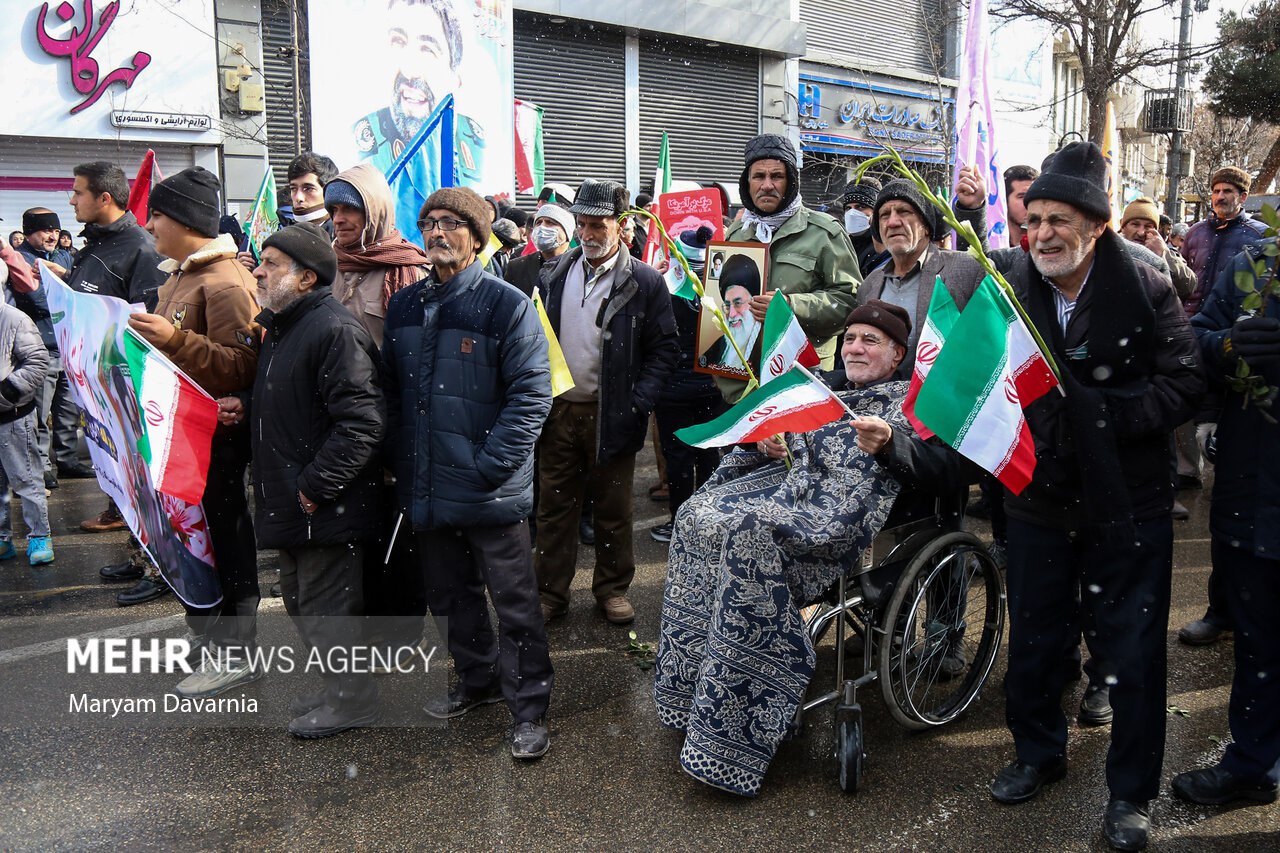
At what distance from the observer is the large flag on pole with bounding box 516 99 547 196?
38.0 feet

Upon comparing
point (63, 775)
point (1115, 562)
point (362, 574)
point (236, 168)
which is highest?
point (236, 168)

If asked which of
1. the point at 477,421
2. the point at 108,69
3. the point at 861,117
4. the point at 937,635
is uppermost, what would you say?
the point at 861,117

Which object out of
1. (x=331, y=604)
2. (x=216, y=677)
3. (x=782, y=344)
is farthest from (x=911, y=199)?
(x=216, y=677)

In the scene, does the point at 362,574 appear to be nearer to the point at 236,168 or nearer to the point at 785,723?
the point at 785,723

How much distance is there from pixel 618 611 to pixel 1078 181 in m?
2.95

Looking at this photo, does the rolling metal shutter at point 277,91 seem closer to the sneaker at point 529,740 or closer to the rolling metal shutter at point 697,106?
the rolling metal shutter at point 697,106

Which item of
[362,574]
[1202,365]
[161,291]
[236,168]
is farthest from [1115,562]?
[236,168]

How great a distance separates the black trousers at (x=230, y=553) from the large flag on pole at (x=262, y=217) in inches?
127

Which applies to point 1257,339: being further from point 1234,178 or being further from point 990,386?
point 1234,178

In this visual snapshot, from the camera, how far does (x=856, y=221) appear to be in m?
7.13

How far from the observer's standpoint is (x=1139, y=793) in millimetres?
3121

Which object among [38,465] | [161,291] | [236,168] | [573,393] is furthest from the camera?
[236,168]

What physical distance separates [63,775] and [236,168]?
12698 mm

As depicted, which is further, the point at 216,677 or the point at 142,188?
the point at 142,188
